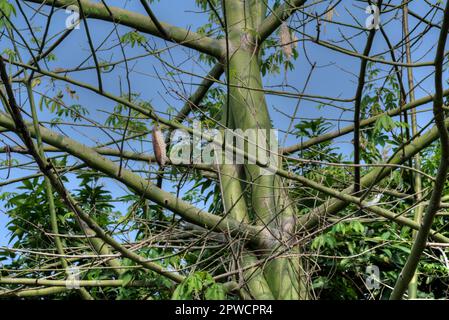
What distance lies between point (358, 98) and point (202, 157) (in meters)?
1.40

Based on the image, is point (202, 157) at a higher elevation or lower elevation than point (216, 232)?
higher

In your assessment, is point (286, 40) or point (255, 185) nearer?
point (286, 40)

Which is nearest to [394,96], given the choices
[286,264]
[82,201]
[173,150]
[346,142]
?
[346,142]

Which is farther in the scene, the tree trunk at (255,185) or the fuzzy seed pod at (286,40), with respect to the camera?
the tree trunk at (255,185)

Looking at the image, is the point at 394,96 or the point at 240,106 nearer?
the point at 240,106

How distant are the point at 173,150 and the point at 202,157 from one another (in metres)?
0.38

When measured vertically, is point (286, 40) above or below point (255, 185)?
above

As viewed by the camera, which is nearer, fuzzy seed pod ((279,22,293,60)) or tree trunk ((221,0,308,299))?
fuzzy seed pod ((279,22,293,60))
